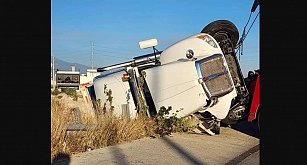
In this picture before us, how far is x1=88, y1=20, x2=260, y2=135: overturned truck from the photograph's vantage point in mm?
9859

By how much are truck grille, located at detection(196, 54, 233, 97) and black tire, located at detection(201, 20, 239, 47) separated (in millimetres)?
1434

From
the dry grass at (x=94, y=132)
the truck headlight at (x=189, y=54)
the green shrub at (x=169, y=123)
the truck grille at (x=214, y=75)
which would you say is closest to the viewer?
the dry grass at (x=94, y=132)

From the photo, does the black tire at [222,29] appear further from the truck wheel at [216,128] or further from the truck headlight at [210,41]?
the truck wheel at [216,128]

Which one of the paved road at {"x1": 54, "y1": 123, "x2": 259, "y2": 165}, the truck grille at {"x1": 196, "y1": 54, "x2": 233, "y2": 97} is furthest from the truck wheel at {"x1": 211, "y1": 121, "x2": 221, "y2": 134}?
the truck grille at {"x1": 196, "y1": 54, "x2": 233, "y2": 97}

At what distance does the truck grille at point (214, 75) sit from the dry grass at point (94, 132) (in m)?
1.68

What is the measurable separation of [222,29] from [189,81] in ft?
7.95

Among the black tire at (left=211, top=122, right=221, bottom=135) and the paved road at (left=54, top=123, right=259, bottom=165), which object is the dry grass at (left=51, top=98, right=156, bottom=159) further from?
the black tire at (left=211, top=122, right=221, bottom=135)

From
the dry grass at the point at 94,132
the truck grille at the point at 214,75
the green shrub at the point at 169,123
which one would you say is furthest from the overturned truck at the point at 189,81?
the dry grass at the point at 94,132

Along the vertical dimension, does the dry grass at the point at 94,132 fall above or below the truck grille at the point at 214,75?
below

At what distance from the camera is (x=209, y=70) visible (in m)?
9.95

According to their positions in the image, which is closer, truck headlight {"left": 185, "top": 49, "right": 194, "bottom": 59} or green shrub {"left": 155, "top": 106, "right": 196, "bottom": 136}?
green shrub {"left": 155, "top": 106, "right": 196, "bottom": 136}

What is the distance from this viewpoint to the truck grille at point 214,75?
978cm
